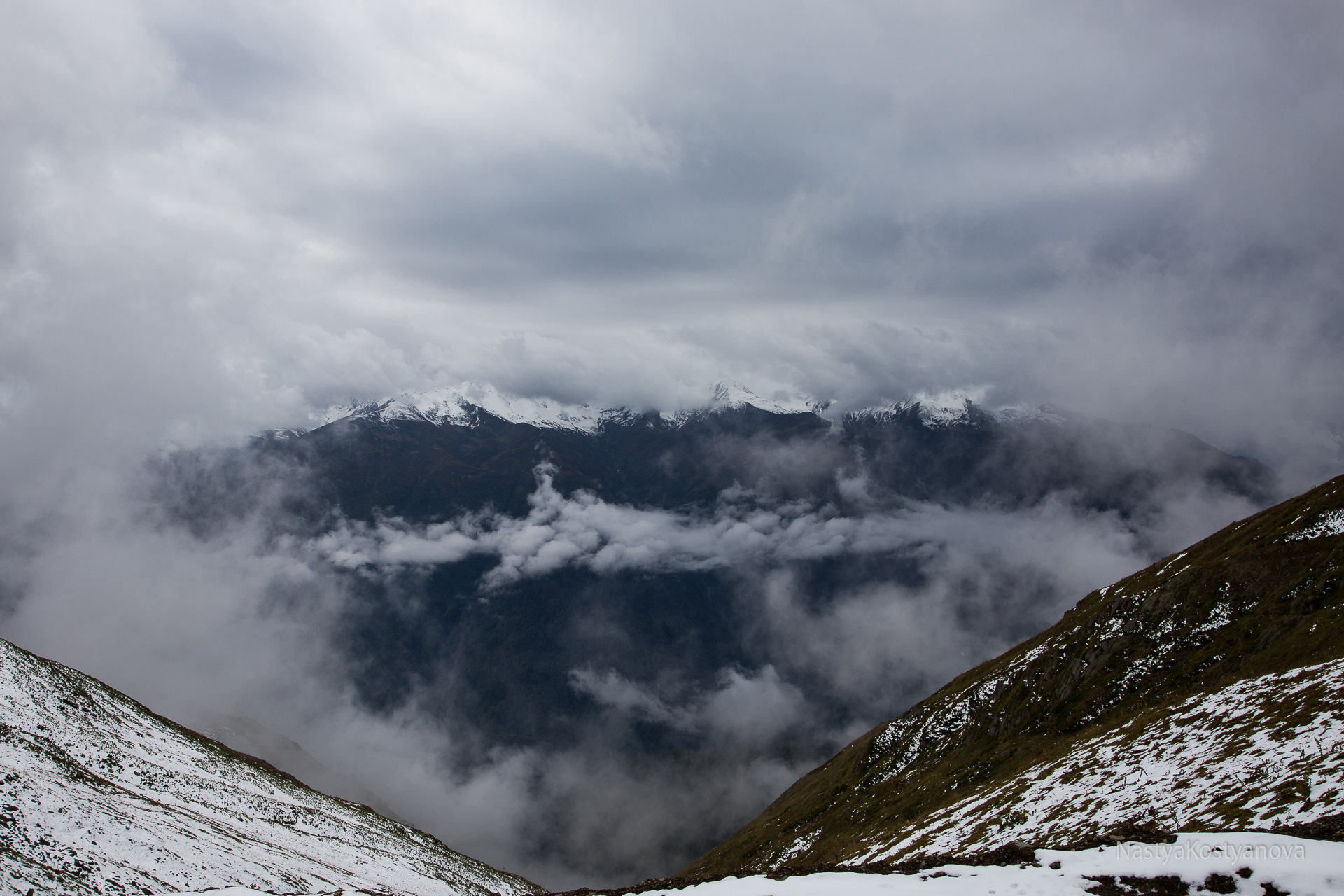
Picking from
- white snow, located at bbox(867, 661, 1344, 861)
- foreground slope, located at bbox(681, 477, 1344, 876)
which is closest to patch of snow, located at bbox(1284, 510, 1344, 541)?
foreground slope, located at bbox(681, 477, 1344, 876)

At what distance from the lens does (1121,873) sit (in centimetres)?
1703

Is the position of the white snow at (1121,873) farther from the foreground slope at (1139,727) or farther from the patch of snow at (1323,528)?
the patch of snow at (1323,528)

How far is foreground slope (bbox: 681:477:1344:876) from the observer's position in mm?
28859

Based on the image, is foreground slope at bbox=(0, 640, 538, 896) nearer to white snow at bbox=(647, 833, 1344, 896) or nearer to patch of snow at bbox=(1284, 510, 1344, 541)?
white snow at bbox=(647, 833, 1344, 896)

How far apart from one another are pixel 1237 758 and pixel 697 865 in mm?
110431

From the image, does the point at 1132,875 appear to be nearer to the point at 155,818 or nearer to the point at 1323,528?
the point at 155,818

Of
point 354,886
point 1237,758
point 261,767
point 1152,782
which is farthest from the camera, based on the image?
point 261,767

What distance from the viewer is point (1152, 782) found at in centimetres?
3228

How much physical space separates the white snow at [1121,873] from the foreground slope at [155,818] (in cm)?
3956

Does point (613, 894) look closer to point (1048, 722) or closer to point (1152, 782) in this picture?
point (1152, 782)

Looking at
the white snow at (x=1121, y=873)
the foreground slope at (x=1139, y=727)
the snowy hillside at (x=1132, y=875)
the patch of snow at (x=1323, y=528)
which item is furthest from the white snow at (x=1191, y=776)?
the patch of snow at (x=1323, y=528)

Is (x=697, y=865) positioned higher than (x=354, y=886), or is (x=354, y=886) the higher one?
(x=354, y=886)

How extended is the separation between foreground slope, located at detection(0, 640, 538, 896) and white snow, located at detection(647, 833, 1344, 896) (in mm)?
39558

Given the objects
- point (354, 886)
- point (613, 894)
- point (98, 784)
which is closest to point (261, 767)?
point (98, 784)
